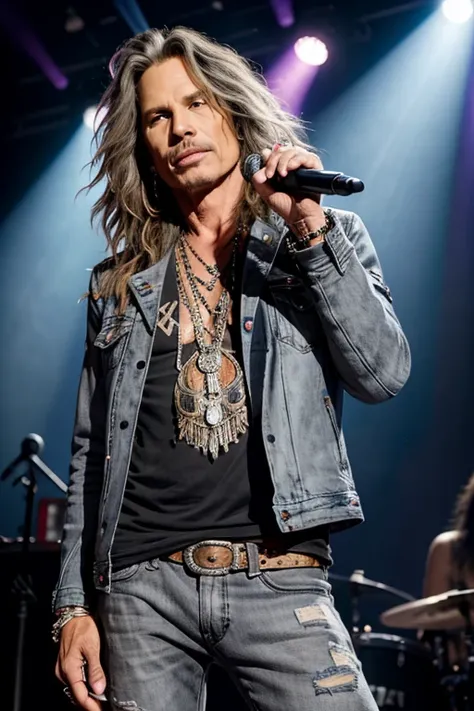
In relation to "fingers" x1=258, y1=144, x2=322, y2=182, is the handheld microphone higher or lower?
lower

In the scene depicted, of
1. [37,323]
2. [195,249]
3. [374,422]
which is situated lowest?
[195,249]

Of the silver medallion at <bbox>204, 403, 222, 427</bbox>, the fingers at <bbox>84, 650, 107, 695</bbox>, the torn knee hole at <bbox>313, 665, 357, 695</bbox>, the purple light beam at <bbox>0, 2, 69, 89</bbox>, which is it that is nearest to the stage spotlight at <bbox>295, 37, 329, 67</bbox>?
the purple light beam at <bbox>0, 2, 69, 89</bbox>

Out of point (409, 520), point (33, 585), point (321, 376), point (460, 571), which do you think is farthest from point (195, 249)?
point (409, 520)

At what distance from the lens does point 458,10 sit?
5.91 m

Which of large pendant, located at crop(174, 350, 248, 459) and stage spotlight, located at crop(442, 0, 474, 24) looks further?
stage spotlight, located at crop(442, 0, 474, 24)

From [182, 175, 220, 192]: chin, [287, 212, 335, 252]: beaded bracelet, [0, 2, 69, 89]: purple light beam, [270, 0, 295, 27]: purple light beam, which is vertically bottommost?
[287, 212, 335, 252]: beaded bracelet

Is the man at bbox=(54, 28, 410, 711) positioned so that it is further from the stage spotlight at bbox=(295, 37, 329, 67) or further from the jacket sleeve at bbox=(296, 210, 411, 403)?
the stage spotlight at bbox=(295, 37, 329, 67)

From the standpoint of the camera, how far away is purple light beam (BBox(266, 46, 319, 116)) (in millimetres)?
6203

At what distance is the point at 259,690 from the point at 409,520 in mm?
5554

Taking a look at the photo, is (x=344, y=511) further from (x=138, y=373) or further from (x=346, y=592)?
(x=346, y=592)

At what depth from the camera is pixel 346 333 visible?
163 centimetres

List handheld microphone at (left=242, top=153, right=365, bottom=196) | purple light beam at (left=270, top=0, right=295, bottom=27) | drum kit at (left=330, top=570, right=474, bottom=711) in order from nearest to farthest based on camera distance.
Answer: handheld microphone at (left=242, top=153, right=365, bottom=196) → drum kit at (left=330, top=570, right=474, bottom=711) → purple light beam at (left=270, top=0, right=295, bottom=27)

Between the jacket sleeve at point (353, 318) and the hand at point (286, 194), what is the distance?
5 cm

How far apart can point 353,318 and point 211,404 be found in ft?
1.21
